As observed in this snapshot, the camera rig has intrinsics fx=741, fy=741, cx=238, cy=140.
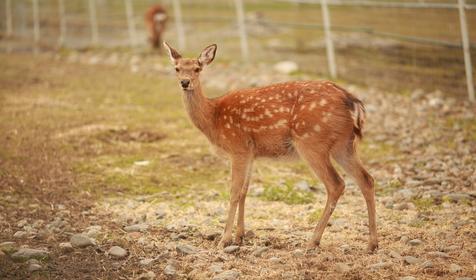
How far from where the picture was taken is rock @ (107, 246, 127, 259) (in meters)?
6.11

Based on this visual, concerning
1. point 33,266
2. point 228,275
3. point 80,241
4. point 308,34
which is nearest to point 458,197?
point 228,275

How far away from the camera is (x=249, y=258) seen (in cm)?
607

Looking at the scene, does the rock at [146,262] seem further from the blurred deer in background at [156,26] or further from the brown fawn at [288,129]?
the blurred deer in background at [156,26]

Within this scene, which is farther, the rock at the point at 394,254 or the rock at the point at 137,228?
the rock at the point at 137,228

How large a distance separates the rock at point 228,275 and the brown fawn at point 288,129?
85cm

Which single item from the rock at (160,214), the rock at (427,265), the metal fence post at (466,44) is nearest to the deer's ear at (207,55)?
the rock at (160,214)

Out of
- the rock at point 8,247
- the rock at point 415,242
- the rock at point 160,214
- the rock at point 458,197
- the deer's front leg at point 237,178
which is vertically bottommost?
the rock at point 458,197

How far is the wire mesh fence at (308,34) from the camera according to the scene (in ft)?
42.5

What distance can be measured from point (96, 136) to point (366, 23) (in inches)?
291

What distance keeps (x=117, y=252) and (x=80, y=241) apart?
403 millimetres

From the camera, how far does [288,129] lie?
6578mm

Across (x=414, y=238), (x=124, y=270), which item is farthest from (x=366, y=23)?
(x=124, y=270)

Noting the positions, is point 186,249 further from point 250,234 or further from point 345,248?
point 345,248

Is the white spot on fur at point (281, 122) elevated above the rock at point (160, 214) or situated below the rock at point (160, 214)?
above
